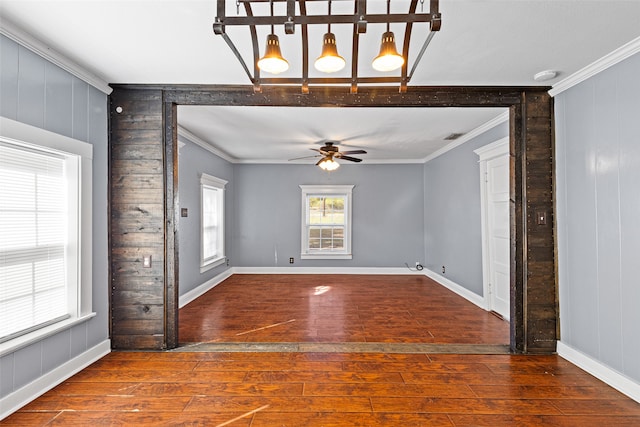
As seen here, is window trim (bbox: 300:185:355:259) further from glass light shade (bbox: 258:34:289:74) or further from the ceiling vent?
glass light shade (bbox: 258:34:289:74)

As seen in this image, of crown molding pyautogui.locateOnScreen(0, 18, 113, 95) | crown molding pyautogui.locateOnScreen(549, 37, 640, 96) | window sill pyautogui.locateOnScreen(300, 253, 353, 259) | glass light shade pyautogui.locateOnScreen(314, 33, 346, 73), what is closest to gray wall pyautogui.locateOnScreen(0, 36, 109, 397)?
crown molding pyautogui.locateOnScreen(0, 18, 113, 95)

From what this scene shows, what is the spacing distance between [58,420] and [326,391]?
1739 mm

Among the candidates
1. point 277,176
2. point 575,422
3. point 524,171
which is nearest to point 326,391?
point 575,422

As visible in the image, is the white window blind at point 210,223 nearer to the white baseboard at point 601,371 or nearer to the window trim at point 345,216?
the window trim at point 345,216

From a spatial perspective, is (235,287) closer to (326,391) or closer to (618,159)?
(326,391)

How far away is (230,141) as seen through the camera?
17.2 ft

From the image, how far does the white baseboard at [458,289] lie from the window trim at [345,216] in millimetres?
1683

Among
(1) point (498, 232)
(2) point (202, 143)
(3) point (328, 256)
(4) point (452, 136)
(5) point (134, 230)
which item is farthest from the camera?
(3) point (328, 256)

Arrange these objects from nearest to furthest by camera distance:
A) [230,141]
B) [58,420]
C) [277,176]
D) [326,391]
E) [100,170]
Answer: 1. [58,420]
2. [326,391]
3. [100,170]
4. [230,141]
5. [277,176]

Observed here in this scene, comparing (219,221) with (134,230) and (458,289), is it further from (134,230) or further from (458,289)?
(458,289)

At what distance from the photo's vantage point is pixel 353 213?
6.97 m

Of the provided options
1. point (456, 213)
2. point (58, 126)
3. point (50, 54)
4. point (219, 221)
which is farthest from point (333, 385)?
point (219, 221)

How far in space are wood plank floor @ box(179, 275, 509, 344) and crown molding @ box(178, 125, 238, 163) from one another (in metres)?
2.40

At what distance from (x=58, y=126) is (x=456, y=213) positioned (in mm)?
5146
